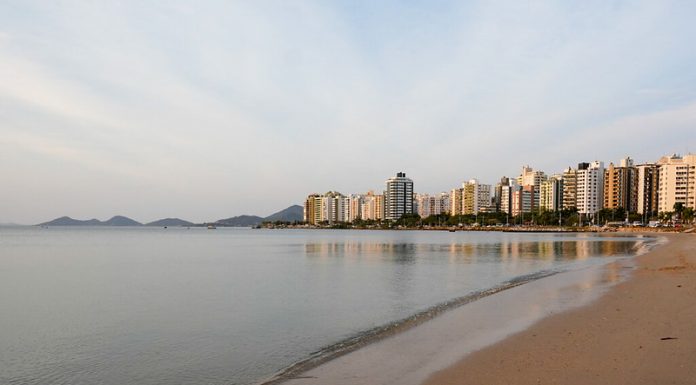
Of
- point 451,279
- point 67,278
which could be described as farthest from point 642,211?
point 67,278

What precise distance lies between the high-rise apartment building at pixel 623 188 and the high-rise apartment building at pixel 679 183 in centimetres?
2391

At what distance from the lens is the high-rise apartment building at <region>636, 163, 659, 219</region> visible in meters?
178

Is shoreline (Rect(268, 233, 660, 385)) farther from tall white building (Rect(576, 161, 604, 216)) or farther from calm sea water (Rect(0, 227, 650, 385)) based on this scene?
tall white building (Rect(576, 161, 604, 216))

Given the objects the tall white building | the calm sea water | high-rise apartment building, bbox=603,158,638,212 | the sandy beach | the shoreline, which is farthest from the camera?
the tall white building

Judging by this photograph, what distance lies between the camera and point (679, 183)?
6152 inches

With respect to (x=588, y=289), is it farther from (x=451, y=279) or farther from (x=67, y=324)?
(x=67, y=324)

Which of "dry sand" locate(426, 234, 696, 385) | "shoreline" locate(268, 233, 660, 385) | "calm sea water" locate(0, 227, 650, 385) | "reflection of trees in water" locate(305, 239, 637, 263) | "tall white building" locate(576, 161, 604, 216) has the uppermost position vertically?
"tall white building" locate(576, 161, 604, 216)

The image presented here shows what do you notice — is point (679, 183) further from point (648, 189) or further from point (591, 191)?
point (591, 191)

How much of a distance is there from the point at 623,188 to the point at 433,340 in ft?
677

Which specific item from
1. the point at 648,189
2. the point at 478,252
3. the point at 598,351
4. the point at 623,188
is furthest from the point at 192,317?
the point at 623,188

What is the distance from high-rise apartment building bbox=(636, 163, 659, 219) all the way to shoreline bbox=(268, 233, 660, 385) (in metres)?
188

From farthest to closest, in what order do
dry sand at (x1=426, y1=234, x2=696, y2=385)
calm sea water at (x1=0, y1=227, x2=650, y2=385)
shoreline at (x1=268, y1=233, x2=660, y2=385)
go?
calm sea water at (x1=0, y1=227, x2=650, y2=385), shoreline at (x1=268, y1=233, x2=660, y2=385), dry sand at (x1=426, y1=234, x2=696, y2=385)

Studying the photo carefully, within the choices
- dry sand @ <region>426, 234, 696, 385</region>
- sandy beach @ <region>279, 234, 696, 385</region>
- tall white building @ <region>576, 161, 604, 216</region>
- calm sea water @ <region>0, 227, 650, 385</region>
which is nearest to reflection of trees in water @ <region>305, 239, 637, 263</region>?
calm sea water @ <region>0, 227, 650, 385</region>

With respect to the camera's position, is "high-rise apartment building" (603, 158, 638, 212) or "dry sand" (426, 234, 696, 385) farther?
"high-rise apartment building" (603, 158, 638, 212)
